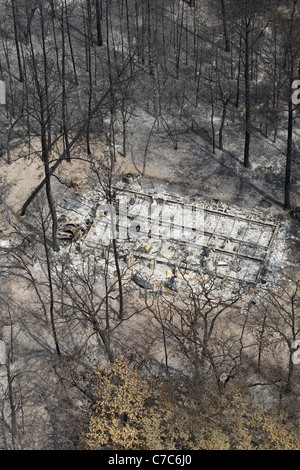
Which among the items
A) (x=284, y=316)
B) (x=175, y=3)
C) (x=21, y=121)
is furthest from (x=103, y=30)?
(x=284, y=316)

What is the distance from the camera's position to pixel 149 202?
50406 mm

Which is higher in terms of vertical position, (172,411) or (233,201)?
(233,201)

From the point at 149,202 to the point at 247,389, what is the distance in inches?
661

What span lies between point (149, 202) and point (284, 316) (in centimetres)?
1330

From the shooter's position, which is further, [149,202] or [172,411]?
[149,202]

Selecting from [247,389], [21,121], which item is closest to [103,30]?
[21,121]

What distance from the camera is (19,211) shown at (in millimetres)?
50125

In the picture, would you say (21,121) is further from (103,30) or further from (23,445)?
(23,445)

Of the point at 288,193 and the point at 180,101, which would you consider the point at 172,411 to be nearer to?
the point at 288,193
